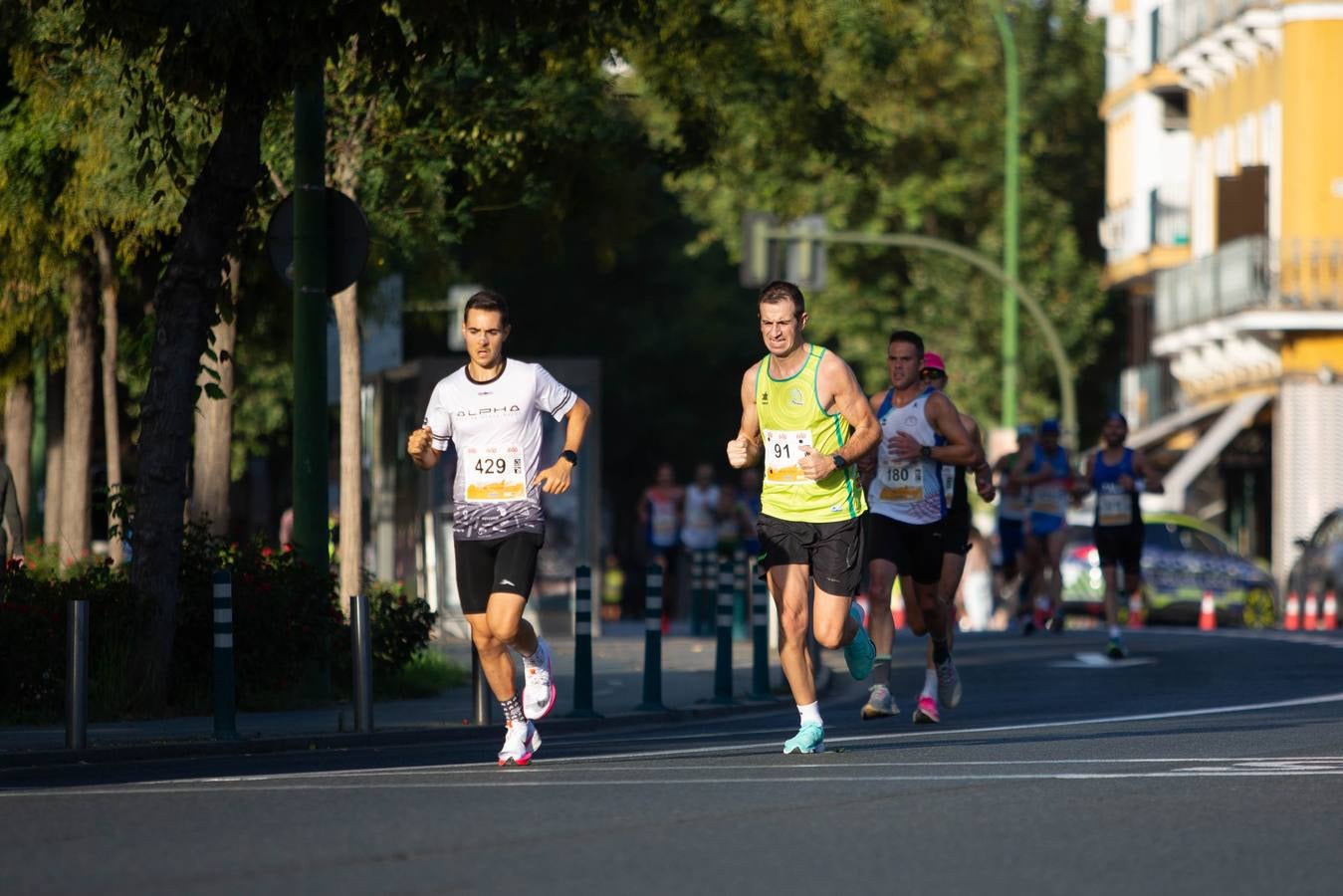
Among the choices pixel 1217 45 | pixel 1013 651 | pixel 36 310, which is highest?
pixel 1217 45

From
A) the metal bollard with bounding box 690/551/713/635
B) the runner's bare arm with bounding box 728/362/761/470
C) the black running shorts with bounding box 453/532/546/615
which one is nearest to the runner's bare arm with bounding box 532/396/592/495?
the black running shorts with bounding box 453/532/546/615

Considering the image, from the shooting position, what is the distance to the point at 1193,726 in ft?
49.2

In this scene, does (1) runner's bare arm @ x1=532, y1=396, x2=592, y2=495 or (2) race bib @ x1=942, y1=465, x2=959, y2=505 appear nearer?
(1) runner's bare arm @ x1=532, y1=396, x2=592, y2=495

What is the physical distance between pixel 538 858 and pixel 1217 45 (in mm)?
40677

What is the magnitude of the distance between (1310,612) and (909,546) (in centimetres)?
2147

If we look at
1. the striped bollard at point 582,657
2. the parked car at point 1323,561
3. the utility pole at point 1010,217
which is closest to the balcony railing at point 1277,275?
the utility pole at point 1010,217

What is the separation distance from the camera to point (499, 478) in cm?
1266

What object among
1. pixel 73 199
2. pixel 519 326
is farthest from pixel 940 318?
pixel 73 199

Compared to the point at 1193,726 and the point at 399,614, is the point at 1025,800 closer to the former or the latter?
the point at 1193,726

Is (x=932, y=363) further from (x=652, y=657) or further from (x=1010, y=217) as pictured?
(x=1010, y=217)

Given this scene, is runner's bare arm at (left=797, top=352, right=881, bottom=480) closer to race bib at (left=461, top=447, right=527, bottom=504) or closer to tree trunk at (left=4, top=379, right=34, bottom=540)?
race bib at (left=461, top=447, right=527, bottom=504)

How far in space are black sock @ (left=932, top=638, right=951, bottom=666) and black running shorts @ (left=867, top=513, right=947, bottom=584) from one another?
33 cm

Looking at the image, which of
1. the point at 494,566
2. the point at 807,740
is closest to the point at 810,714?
the point at 807,740

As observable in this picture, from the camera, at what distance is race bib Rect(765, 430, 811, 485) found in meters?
13.0
